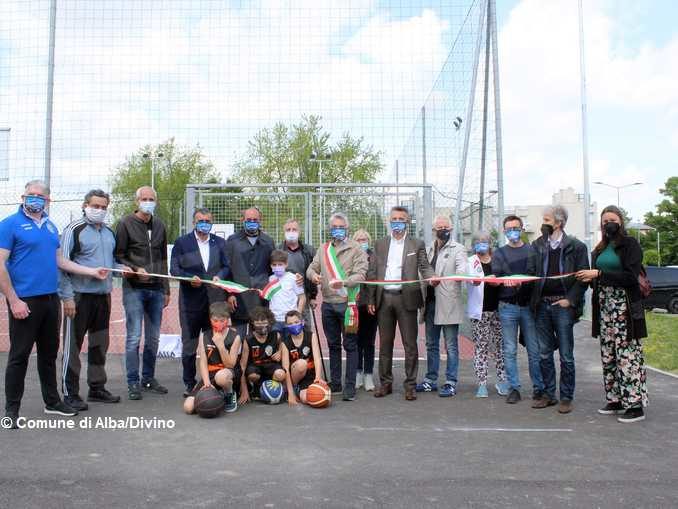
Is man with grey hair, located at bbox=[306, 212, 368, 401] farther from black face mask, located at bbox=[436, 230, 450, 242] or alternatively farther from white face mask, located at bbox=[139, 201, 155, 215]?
white face mask, located at bbox=[139, 201, 155, 215]

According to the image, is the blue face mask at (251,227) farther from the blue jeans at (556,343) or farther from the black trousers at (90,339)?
the blue jeans at (556,343)

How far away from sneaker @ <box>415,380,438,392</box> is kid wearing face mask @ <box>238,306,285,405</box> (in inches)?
63.7

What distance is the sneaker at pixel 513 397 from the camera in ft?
21.7

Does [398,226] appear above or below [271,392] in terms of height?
above

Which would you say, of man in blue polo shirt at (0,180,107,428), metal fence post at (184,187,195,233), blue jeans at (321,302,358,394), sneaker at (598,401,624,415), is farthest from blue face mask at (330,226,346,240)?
metal fence post at (184,187,195,233)

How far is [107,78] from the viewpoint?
32.7 ft

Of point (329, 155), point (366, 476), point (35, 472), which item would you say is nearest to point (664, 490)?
point (366, 476)

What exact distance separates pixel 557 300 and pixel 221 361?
3327 mm

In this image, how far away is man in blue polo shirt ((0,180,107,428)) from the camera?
5430 mm

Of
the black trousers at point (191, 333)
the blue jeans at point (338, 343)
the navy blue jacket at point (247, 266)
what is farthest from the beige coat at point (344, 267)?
the black trousers at point (191, 333)

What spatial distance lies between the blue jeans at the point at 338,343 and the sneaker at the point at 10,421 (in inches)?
120

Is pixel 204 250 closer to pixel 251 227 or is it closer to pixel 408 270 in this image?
pixel 251 227

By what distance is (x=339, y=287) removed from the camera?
6.81 metres

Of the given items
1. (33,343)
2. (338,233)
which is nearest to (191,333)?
(33,343)
